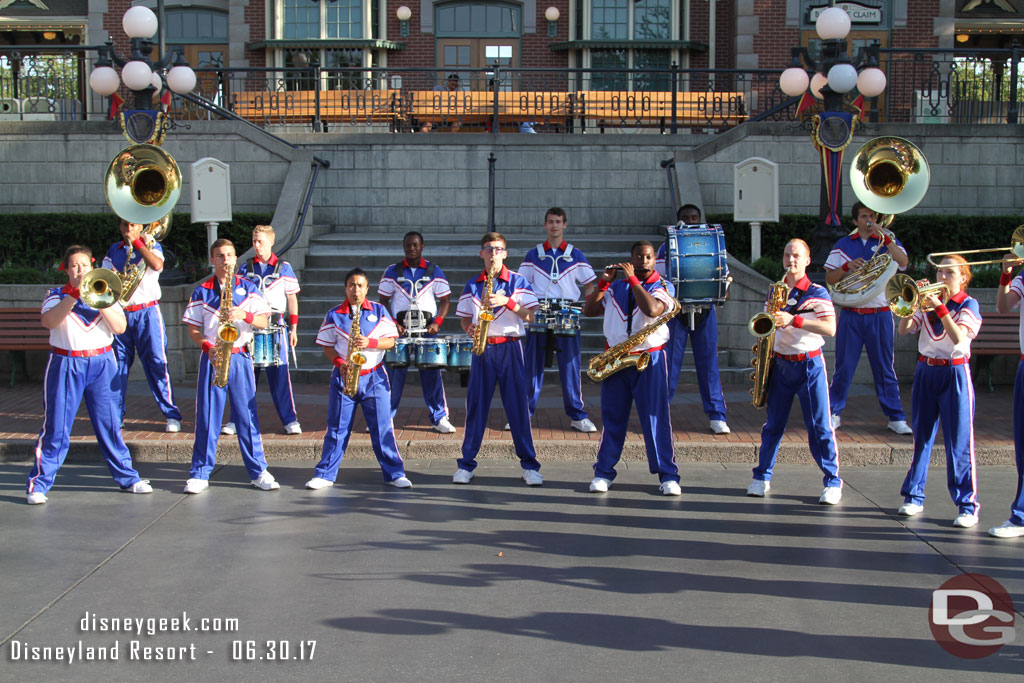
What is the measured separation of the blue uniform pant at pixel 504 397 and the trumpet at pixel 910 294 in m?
2.88

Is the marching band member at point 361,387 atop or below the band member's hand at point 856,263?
below

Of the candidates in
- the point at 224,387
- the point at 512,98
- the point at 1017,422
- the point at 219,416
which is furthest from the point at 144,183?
the point at 512,98

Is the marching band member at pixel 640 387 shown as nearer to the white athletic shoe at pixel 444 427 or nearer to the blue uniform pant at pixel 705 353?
the blue uniform pant at pixel 705 353

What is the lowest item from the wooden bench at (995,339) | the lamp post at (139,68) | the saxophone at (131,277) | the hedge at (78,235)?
the wooden bench at (995,339)

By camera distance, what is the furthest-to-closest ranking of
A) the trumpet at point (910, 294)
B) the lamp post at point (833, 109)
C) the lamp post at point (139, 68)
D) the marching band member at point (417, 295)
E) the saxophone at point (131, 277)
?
the lamp post at point (139, 68) → the lamp post at point (833, 109) → the marching band member at point (417, 295) → the saxophone at point (131, 277) → the trumpet at point (910, 294)

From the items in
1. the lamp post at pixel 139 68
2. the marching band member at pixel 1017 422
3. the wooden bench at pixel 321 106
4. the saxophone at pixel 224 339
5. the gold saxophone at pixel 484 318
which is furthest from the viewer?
the wooden bench at pixel 321 106

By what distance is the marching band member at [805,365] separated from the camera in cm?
785

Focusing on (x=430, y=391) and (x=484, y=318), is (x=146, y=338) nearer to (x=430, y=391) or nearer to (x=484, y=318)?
(x=430, y=391)

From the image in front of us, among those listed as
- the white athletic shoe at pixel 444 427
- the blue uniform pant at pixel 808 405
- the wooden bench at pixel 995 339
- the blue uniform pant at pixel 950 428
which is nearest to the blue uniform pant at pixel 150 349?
the white athletic shoe at pixel 444 427

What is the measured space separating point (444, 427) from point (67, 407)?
3333mm

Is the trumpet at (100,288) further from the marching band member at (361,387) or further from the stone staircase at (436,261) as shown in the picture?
the stone staircase at (436,261)

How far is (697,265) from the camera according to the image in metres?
9.37

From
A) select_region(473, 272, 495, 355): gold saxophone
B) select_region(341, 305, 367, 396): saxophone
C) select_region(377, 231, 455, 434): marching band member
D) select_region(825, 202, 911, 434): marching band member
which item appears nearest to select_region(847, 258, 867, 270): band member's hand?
select_region(825, 202, 911, 434): marching band member

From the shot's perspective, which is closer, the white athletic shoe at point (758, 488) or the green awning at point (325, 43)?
the white athletic shoe at point (758, 488)
